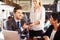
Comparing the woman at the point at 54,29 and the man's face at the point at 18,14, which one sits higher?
the man's face at the point at 18,14

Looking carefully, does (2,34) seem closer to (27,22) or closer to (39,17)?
(27,22)

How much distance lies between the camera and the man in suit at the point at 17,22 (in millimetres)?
1271

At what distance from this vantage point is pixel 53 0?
1.22m

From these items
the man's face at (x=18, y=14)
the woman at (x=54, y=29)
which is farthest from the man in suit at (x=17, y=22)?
the woman at (x=54, y=29)

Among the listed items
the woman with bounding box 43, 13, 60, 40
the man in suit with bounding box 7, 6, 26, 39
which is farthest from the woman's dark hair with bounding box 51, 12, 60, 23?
the man in suit with bounding box 7, 6, 26, 39

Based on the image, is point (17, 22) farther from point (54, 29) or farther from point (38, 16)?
point (54, 29)

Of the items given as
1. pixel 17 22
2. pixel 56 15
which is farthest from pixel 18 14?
pixel 56 15

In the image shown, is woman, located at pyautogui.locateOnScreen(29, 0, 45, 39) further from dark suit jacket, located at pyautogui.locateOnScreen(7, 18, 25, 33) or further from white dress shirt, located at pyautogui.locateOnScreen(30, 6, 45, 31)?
dark suit jacket, located at pyautogui.locateOnScreen(7, 18, 25, 33)

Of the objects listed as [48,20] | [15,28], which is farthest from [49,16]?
[15,28]

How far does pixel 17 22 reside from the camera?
128 centimetres

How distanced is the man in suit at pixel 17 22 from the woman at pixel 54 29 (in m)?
0.19

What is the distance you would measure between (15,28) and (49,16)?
0.29m

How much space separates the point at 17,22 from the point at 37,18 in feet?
0.54

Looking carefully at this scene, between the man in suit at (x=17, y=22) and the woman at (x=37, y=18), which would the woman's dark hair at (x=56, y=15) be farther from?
the man in suit at (x=17, y=22)
